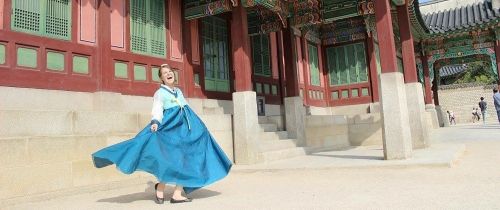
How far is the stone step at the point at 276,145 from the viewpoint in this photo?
27.7 ft

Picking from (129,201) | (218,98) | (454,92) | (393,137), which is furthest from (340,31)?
(454,92)

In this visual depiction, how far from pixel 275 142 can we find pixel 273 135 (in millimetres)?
371

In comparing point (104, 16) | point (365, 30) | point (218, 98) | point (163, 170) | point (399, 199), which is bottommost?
point (399, 199)

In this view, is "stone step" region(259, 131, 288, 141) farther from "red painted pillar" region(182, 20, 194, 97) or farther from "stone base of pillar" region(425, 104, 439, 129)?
"stone base of pillar" region(425, 104, 439, 129)

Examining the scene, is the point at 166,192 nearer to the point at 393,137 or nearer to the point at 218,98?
the point at 393,137

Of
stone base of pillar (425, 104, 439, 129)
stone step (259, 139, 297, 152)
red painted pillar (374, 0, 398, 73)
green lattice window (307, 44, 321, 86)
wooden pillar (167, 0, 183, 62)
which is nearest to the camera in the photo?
red painted pillar (374, 0, 398, 73)

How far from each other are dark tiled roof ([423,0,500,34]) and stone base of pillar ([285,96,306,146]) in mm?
11748

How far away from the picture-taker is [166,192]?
5105 mm

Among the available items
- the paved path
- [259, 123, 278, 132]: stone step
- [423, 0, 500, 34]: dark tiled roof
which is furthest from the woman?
[423, 0, 500, 34]: dark tiled roof

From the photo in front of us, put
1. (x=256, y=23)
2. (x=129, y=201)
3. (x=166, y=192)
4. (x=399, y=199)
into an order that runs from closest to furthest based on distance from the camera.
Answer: (x=399, y=199) < (x=129, y=201) < (x=166, y=192) < (x=256, y=23)

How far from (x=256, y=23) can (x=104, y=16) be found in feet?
15.2

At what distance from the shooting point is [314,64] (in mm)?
15523

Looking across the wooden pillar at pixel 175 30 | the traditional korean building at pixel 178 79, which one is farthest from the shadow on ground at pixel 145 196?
the wooden pillar at pixel 175 30

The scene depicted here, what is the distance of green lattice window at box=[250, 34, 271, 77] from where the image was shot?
39.7ft
